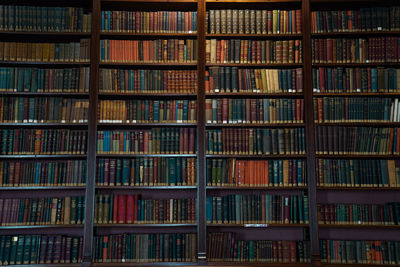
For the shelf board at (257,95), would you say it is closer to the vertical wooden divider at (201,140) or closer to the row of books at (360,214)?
the vertical wooden divider at (201,140)

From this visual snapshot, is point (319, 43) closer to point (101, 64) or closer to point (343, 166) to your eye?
point (343, 166)

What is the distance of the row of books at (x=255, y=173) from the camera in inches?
126

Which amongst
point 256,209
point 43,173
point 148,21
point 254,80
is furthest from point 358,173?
point 43,173

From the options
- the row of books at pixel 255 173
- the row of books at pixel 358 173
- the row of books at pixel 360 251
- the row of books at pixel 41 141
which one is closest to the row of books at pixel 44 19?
the row of books at pixel 41 141

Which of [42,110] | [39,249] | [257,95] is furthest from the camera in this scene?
[257,95]

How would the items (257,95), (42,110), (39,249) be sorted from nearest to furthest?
(39,249) → (42,110) → (257,95)

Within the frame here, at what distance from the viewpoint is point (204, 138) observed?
10.5 feet

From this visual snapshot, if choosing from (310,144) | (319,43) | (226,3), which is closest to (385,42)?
(319,43)

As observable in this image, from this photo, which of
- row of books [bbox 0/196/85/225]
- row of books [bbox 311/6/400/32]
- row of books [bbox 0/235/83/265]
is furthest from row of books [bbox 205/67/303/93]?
row of books [bbox 0/235/83/265]

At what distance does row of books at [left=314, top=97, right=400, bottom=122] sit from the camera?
10.6 feet

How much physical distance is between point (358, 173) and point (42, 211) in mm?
2647

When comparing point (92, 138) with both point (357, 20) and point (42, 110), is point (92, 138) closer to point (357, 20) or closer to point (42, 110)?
point (42, 110)

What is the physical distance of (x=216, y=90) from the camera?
326cm

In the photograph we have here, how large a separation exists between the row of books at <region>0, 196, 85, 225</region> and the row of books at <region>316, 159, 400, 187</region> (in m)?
2.03
